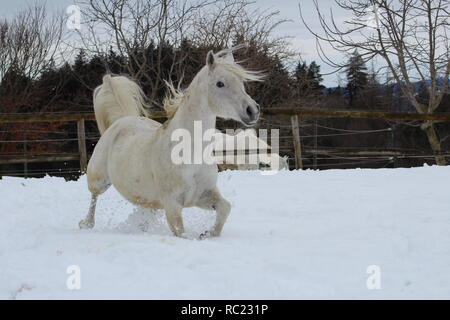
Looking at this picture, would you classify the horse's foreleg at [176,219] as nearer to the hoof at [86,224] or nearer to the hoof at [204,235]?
the hoof at [204,235]

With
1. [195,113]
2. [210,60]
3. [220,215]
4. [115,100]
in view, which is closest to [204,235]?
[220,215]

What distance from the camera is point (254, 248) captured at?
3209 mm

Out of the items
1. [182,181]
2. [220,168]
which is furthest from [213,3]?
[182,181]

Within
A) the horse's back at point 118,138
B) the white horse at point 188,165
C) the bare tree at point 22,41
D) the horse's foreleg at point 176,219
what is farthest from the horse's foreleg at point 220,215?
the bare tree at point 22,41

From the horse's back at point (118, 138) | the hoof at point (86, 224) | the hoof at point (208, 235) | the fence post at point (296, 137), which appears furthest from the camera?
the fence post at point (296, 137)

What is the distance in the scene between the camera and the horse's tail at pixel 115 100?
5.48 m

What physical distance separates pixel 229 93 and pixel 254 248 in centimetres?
114

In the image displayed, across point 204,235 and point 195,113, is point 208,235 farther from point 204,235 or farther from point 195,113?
point 195,113

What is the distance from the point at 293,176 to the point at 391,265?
4177 millimetres

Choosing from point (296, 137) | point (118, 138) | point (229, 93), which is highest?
point (296, 137)

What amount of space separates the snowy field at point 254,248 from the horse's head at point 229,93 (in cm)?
88

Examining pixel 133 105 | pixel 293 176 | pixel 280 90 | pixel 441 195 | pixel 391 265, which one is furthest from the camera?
pixel 280 90
